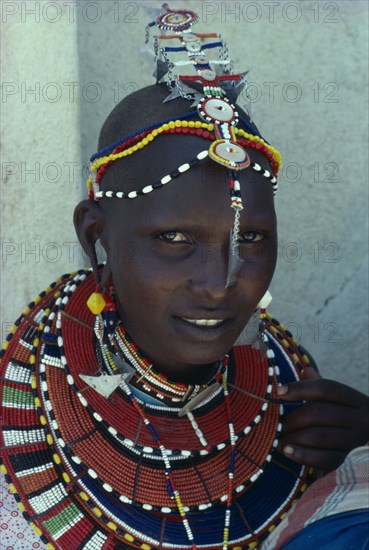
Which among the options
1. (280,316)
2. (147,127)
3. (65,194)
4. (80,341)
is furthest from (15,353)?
(280,316)

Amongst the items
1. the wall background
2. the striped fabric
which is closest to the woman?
the striped fabric

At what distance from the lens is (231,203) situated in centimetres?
178

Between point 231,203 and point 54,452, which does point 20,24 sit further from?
point 54,452

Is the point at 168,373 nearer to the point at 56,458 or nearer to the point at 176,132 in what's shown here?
the point at 56,458

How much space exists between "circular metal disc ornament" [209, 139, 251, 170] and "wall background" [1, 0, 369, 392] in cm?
112

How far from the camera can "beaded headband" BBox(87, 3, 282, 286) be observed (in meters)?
1.77

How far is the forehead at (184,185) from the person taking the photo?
1779mm

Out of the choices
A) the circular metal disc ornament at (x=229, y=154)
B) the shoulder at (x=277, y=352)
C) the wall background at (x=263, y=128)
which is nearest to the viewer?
the circular metal disc ornament at (x=229, y=154)

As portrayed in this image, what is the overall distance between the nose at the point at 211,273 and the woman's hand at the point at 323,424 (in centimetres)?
43

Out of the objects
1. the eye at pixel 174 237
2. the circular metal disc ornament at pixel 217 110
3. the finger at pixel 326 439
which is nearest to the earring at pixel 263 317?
the finger at pixel 326 439

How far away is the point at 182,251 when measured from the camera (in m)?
1.79

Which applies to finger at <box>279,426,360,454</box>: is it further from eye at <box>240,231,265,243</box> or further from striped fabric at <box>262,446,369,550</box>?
eye at <box>240,231,265,243</box>

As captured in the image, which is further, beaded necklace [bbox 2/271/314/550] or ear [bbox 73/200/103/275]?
ear [bbox 73/200/103/275]

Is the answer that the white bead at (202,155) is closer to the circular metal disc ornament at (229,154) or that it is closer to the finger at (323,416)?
the circular metal disc ornament at (229,154)
